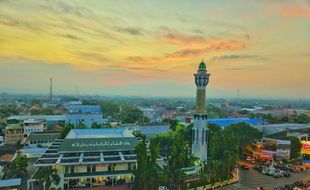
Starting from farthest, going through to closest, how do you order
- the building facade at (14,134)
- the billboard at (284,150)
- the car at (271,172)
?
the building facade at (14,134)
the billboard at (284,150)
the car at (271,172)

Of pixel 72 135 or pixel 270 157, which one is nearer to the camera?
pixel 72 135

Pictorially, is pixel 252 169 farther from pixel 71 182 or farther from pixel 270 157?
pixel 71 182

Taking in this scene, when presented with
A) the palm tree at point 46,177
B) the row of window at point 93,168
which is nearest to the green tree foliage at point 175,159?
the row of window at point 93,168

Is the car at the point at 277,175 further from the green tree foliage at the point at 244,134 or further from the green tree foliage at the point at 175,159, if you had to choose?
the green tree foliage at the point at 175,159

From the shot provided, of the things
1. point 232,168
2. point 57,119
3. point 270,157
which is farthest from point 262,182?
point 57,119

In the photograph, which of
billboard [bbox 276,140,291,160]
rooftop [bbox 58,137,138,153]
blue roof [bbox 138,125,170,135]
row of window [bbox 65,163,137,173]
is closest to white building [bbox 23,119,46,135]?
blue roof [bbox 138,125,170,135]

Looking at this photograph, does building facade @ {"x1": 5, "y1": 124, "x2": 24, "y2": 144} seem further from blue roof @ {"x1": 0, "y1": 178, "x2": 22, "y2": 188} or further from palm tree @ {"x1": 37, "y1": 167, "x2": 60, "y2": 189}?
palm tree @ {"x1": 37, "y1": 167, "x2": 60, "y2": 189}
